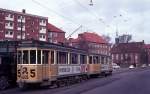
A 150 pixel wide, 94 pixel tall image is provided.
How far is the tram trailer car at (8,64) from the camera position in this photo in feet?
89.9

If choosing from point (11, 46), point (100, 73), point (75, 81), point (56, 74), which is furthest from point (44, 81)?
point (100, 73)

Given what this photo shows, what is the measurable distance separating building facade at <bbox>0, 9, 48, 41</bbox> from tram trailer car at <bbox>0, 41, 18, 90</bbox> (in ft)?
214

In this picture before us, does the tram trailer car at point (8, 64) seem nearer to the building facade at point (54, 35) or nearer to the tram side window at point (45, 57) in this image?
the tram side window at point (45, 57)

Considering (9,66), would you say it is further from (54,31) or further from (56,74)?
(54,31)

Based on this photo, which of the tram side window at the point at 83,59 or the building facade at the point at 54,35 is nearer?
the tram side window at the point at 83,59

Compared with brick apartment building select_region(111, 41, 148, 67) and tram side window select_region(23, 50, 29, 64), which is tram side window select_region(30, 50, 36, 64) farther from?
brick apartment building select_region(111, 41, 148, 67)

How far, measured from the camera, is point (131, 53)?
15700 centimetres

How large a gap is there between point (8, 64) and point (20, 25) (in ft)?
259

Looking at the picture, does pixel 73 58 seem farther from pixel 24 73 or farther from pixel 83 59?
pixel 24 73

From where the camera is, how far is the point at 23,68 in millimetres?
26516

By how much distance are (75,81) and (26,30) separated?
250ft

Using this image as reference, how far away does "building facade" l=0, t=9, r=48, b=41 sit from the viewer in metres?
101

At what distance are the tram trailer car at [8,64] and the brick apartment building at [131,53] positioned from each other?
118 m

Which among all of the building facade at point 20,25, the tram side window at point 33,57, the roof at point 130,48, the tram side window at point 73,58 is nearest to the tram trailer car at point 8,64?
the tram side window at point 33,57
